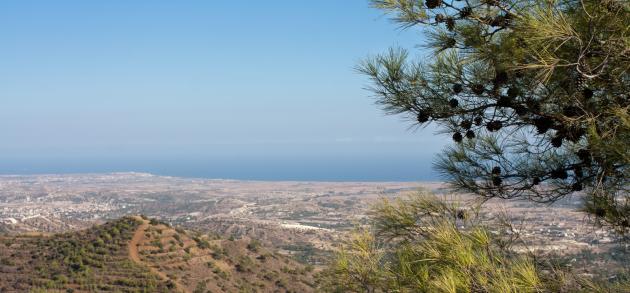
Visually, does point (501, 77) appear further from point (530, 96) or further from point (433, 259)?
point (433, 259)

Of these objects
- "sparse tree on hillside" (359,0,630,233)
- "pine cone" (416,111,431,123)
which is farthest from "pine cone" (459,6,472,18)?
"pine cone" (416,111,431,123)

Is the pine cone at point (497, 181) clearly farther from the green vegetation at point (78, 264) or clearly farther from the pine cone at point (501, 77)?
the green vegetation at point (78, 264)

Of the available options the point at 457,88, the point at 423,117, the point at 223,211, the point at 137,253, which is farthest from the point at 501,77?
the point at 223,211

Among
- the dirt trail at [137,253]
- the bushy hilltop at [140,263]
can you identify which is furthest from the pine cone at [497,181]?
the dirt trail at [137,253]

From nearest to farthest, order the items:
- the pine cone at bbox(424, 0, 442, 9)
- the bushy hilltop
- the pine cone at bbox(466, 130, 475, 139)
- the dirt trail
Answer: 1. the pine cone at bbox(424, 0, 442, 9)
2. the pine cone at bbox(466, 130, 475, 139)
3. the bushy hilltop
4. the dirt trail

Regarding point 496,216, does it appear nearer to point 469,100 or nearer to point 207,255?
point 469,100

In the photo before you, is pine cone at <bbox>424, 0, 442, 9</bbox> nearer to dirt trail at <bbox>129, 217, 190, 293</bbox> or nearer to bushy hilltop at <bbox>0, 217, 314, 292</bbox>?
bushy hilltop at <bbox>0, 217, 314, 292</bbox>
